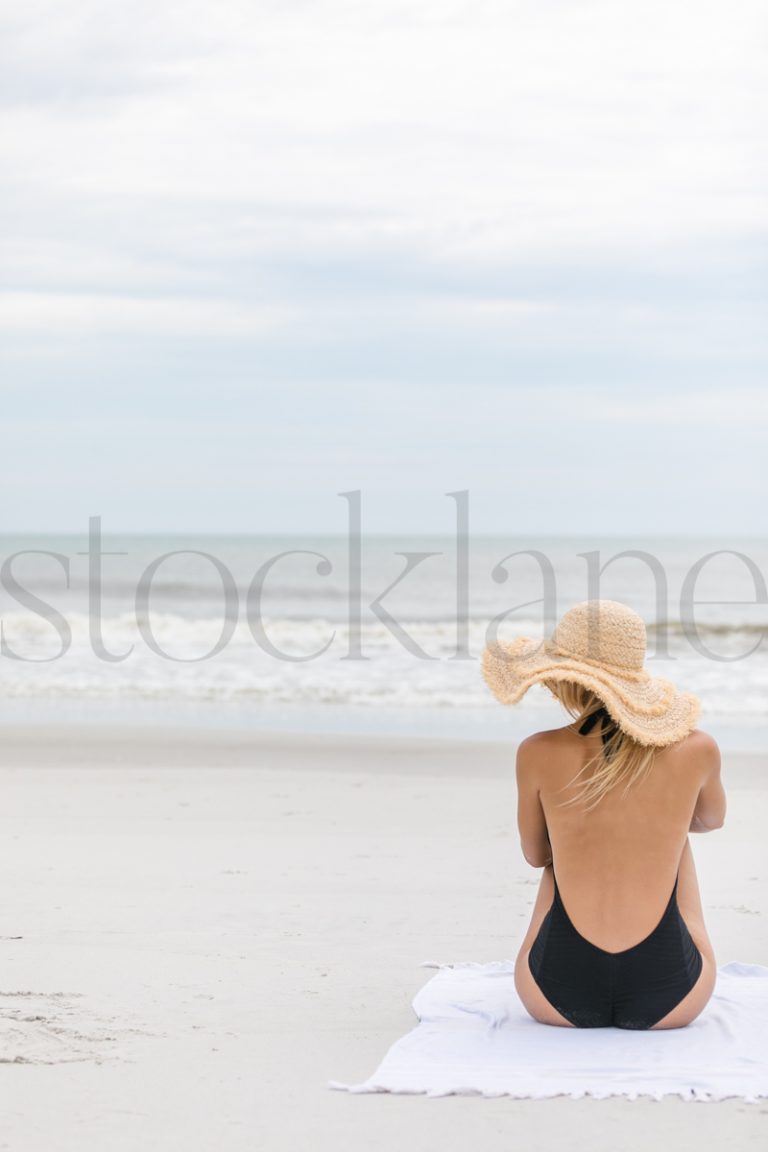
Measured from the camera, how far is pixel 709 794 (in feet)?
10.6

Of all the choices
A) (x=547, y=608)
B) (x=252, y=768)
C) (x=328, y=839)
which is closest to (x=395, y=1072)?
(x=328, y=839)

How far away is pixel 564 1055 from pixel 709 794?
0.72m

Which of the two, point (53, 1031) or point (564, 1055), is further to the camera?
point (53, 1031)

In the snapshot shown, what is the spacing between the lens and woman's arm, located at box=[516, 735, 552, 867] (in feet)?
10.5

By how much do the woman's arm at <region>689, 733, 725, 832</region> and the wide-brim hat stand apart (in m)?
0.07

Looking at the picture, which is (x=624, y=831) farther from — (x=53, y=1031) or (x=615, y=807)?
(x=53, y=1031)

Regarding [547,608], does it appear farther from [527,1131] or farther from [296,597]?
[527,1131]

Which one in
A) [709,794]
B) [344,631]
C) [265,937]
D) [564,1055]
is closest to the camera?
[564,1055]

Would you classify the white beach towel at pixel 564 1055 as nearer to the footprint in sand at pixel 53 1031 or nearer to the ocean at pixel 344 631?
the footprint in sand at pixel 53 1031

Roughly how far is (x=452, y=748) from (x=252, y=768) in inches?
61.1

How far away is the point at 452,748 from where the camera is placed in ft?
29.5

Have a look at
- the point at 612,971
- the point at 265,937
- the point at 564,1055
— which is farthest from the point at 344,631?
the point at 564,1055

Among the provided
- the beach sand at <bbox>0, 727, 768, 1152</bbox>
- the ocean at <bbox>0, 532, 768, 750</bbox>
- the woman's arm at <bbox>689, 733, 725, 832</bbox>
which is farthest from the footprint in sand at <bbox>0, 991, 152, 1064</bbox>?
the ocean at <bbox>0, 532, 768, 750</bbox>

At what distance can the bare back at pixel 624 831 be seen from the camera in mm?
3188
